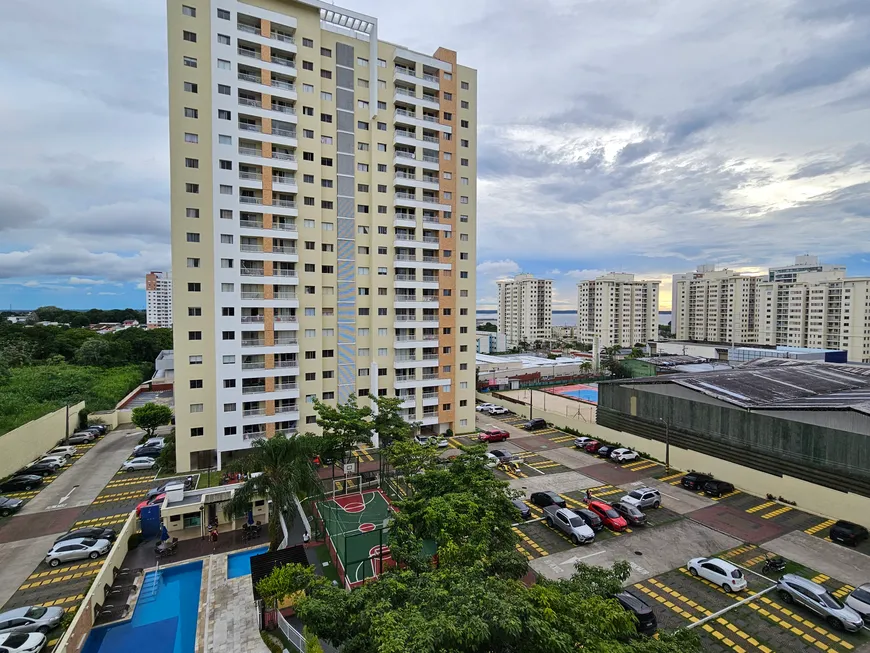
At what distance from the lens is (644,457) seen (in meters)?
34.2

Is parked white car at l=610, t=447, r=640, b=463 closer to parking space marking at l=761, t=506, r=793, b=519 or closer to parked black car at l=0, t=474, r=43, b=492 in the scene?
parking space marking at l=761, t=506, r=793, b=519

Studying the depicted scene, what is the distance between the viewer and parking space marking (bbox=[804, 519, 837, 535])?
73.3 ft

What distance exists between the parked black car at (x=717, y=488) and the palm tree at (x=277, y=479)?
77.6ft

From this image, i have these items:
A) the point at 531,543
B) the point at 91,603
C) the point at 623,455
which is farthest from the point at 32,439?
the point at 623,455

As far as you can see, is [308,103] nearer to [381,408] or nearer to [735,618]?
[381,408]

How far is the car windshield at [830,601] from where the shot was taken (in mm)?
15477

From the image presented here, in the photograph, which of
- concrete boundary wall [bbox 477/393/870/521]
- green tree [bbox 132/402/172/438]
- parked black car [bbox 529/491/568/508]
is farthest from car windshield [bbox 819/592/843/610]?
green tree [bbox 132/402/172/438]

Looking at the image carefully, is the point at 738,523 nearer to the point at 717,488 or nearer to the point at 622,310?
the point at 717,488

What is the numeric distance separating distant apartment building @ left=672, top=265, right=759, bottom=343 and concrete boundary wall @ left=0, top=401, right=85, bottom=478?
132940 mm

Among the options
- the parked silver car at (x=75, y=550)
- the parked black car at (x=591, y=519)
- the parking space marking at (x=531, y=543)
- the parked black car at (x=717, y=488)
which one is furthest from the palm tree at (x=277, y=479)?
the parked black car at (x=717, y=488)

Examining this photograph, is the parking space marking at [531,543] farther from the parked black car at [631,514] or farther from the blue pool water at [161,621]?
the blue pool water at [161,621]

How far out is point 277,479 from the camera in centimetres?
2050

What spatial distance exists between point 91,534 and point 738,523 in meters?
34.1

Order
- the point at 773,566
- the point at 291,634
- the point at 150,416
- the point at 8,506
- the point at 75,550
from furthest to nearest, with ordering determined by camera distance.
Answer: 1. the point at 150,416
2. the point at 8,506
3. the point at 75,550
4. the point at 773,566
5. the point at 291,634
